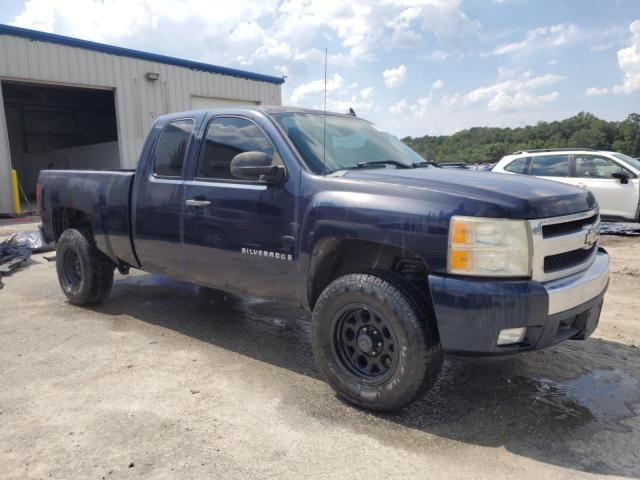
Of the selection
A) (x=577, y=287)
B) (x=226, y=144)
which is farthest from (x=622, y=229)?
(x=226, y=144)

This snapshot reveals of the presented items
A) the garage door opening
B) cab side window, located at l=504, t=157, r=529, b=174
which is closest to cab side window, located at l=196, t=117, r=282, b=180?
cab side window, located at l=504, t=157, r=529, b=174

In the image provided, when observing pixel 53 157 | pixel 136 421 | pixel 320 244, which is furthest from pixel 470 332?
pixel 53 157

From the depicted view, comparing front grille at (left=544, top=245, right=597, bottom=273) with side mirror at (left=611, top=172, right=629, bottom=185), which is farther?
side mirror at (left=611, top=172, right=629, bottom=185)

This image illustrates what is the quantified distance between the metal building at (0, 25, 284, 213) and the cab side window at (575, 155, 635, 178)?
12298mm

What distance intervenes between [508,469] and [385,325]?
0.96 meters

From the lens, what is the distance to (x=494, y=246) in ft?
9.00

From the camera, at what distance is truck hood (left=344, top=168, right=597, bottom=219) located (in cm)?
280

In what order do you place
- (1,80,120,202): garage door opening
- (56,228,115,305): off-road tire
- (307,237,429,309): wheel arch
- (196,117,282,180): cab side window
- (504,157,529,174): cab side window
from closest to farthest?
1. (307,237,429,309): wheel arch
2. (196,117,282,180): cab side window
3. (56,228,115,305): off-road tire
4. (504,157,529,174): cab side window
5. (1,80,120,202): garage door opening

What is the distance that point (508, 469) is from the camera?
2564 millimetres

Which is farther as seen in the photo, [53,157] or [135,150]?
[53,157]

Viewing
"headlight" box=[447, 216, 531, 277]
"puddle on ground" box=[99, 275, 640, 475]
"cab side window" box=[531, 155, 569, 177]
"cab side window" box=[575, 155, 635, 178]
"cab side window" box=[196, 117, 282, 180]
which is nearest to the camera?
"headlight" box=[447, 216, 531, 277]

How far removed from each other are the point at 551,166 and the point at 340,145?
7.73 meters

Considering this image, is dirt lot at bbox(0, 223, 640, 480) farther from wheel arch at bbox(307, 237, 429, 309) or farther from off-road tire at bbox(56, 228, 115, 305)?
wheel arch at bbox(307, 237, 429, 309)

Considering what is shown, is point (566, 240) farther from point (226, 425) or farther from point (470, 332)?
point (226, 425)
